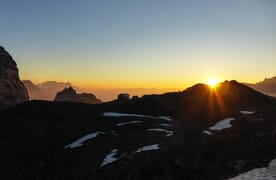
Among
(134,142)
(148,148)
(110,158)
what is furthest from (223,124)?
(110,158)

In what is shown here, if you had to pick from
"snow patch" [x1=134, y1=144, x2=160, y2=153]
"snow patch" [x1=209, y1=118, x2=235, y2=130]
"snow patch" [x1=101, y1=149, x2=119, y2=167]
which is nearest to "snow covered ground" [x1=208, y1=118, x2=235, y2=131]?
"snow patch" [x1=209, y1=118, x2=235, y2=130]

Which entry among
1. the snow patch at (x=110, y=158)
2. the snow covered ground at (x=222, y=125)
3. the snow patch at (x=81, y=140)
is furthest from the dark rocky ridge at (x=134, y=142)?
the snow covered ground at (x=222, y=125)

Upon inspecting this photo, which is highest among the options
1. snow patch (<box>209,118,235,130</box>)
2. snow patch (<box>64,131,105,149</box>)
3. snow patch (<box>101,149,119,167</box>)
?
snow patch (<box>209,118,235,130</box>)

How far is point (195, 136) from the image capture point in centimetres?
5919

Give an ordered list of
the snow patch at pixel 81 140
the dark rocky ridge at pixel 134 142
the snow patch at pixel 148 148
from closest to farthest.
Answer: the dark rocky ridge at pixel 134 142 < the snow patch at pixel 148 148 < the snow patch at pixel 81 140

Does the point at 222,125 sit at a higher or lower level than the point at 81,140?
higher

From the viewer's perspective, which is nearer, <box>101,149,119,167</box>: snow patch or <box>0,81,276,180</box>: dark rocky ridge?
<box>0,81,276,180</box>: dark rocky ridge

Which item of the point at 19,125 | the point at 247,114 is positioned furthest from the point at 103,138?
the point at 247,114

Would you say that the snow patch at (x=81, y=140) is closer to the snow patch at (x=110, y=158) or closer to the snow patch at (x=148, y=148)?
the snow patch at (x=110, y=158)

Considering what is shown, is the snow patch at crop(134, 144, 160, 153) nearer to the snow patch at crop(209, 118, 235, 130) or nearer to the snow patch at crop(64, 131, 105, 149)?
the snow patch at crop(64, 131, 105, 149)

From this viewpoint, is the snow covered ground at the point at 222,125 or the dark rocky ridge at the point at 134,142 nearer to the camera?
the dark rocky ridge at the point at 134,142

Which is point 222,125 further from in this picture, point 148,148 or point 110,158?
point 110,158

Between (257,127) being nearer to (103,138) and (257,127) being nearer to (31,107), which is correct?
(103,138)

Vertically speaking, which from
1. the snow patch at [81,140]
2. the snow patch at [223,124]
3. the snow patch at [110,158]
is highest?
the snow patch at [223,124]
